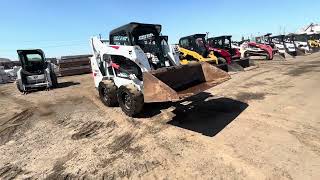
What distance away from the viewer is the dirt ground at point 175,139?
4781mm

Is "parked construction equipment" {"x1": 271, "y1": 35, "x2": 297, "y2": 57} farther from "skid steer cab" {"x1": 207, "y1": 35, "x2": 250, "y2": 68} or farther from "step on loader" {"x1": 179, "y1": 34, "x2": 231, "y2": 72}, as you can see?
"step on loader" {"x1": 179, "y1": 34, "x2": 231, "y2": 72}

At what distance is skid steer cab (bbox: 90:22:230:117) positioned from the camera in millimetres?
7602

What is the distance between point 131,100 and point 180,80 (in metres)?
1.41

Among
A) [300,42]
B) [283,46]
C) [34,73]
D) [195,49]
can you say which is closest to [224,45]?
[195,49]

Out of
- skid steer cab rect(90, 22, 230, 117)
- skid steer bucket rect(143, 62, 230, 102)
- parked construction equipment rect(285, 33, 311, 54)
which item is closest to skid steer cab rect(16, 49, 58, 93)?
skid steer cab rect(90, 22, 230, 117)

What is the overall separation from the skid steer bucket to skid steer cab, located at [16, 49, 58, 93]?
836 centimetres

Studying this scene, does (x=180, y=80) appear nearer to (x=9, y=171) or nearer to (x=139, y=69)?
(x=139, y=69)

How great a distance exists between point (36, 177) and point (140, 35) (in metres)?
4.88

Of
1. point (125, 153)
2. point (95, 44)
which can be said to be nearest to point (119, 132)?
point (125, 153)

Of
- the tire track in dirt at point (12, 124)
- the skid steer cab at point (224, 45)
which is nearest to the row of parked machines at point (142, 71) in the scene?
the tire track in dirt at point (12, 124)

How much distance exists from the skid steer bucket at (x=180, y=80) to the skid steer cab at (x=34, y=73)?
27.4ft

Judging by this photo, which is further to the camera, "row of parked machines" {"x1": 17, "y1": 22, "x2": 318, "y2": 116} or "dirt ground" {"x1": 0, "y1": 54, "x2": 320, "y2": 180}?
"row of parked machines" {"x1": 17, "y1": 22, "x2": 318, "y2": 116}

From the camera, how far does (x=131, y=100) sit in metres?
7.65

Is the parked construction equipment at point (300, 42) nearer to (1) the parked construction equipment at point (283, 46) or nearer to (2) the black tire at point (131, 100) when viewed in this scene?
(1) the parked construction equipment at point (283, 46)
